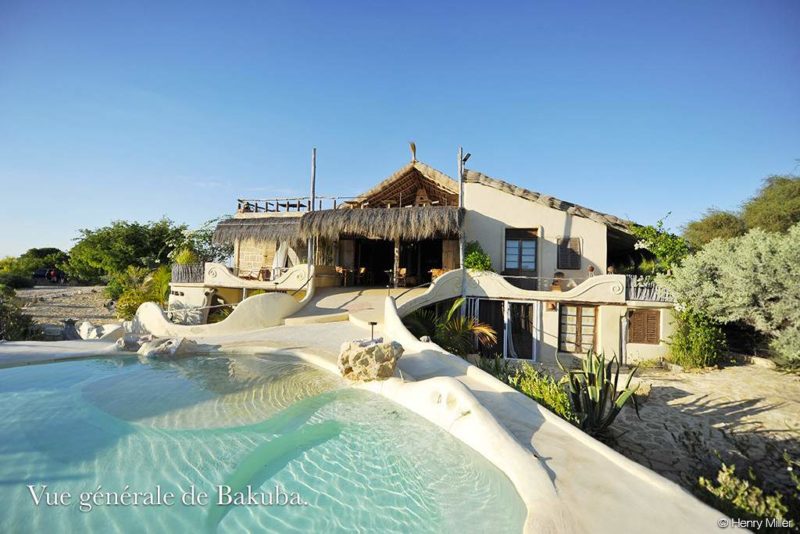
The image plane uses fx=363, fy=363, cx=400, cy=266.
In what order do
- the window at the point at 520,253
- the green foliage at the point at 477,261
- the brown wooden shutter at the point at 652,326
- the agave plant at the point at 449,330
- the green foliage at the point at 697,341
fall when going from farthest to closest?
1. the window at the point at 520,253
2. the green foliage at the point at 477,261
3. the brown wooden shutter at the point at 652,326
4. the agave plant at the point at 449,330
5. the green foliage at the point at 697,341

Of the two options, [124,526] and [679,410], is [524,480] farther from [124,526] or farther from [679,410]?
[679,410]

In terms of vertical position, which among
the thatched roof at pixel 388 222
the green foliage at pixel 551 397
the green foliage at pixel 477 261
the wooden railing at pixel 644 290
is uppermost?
the thatched roof at pixel 388 222

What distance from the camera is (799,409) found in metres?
7.57

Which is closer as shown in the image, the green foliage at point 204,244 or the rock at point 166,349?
the rock at point 166,349

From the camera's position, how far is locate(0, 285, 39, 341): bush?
1340 centimetres

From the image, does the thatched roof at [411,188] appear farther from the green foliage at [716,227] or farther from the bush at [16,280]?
the bush at [16,280]

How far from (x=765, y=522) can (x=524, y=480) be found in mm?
2221

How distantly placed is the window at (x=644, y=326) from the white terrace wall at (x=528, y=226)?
8.38 feet

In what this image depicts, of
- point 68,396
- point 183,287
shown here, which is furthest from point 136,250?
point 68,396

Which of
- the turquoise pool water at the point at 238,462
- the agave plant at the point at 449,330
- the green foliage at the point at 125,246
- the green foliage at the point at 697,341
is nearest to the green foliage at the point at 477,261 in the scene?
the agave plant at the point at 449,330

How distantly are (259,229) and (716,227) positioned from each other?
26.1 m

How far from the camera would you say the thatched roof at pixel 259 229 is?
18125mm

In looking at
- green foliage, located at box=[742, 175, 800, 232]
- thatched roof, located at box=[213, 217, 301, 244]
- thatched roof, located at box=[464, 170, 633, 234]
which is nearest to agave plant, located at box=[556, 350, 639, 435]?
thatched roof, located at box=[464, 170, 633, 234]

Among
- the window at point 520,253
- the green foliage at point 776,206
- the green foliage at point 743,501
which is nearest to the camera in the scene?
the green foliage at point 743,501
